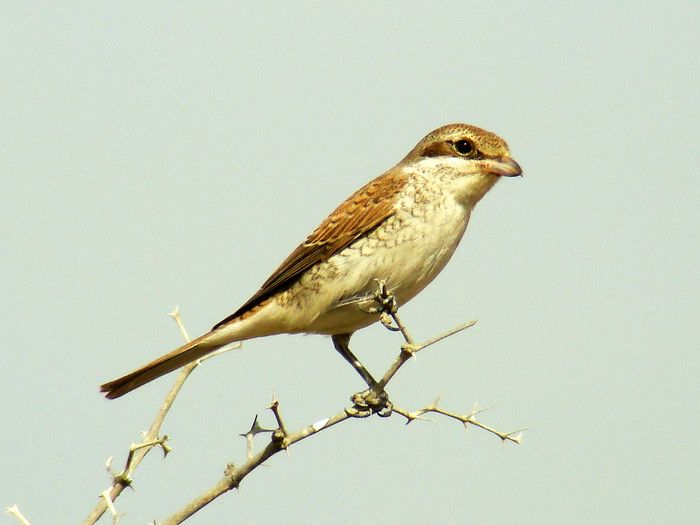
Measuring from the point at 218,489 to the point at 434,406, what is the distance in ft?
3.29

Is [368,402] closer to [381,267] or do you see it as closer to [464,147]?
[381,267]

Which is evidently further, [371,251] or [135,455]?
[371,251]

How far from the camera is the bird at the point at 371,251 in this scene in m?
5.75

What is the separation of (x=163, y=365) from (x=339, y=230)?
3.83 ft

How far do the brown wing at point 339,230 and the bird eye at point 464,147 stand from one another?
368mm

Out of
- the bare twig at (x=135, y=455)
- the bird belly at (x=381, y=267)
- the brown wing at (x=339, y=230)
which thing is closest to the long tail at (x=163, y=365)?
the brown wing at (x=339, y=230)

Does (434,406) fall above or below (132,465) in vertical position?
below

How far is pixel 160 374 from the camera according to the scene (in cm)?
591

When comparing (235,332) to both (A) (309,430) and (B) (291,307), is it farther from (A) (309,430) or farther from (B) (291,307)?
(A) (309,430)

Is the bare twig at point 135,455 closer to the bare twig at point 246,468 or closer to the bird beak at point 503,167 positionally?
the bare twig at point 246,468

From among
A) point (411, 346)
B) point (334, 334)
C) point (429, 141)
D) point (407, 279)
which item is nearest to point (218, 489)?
point (411, 346)

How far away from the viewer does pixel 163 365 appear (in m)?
5.86

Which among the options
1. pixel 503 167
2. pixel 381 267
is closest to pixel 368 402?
pixel 381 267

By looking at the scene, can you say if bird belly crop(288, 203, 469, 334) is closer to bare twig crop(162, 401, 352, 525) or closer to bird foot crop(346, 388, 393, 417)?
bird foot crop(346, 388, 393, 417)
